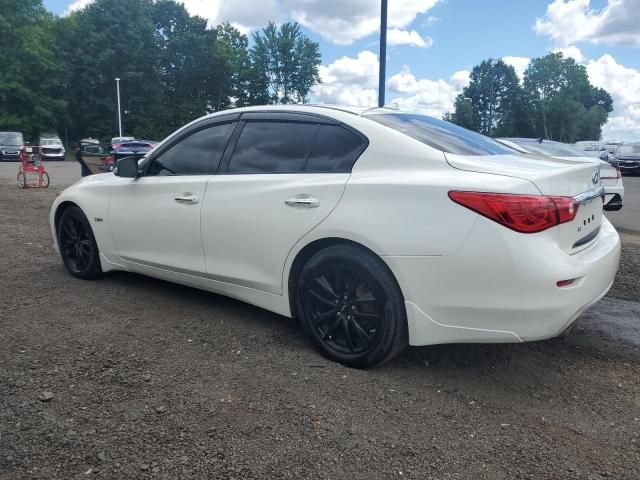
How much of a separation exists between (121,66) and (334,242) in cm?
5788

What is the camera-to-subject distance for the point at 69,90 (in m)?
54.0

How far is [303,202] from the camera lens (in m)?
3.24

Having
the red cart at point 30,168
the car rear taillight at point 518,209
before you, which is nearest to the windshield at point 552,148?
the car rear taillight at point 518,209

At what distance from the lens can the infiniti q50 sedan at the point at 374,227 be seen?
2.65 m

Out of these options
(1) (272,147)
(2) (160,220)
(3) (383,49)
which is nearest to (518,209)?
(1) (272,147)

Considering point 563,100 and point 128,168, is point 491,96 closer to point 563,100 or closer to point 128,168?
point 563,100

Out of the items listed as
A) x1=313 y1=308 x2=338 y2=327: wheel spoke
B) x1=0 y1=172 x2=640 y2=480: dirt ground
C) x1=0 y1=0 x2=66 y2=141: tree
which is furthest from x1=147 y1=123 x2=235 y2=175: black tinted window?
x1=0 y1=0 x2=66 y2=141: tree

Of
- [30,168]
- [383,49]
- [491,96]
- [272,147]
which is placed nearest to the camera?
[272,147]

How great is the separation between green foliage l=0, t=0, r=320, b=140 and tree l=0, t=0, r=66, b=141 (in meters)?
0.09

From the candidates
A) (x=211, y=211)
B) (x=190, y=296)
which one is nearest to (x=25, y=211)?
(x=190, y=296)

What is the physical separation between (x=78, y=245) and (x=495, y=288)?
3.86m

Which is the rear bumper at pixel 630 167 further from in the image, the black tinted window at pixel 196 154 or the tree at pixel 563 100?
the tree at pixel 563 100

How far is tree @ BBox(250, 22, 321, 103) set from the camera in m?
69.3

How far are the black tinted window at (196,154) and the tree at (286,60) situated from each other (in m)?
66.5
